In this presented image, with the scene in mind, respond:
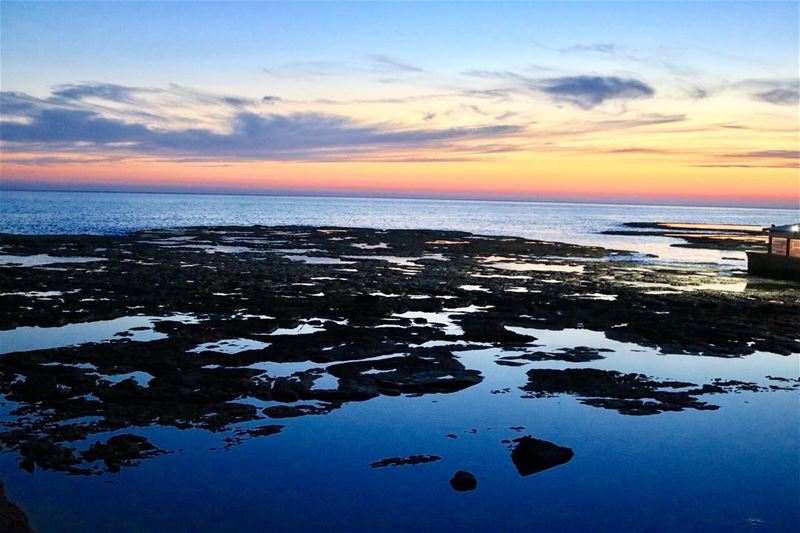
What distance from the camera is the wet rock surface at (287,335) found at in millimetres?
13070

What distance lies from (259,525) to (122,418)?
15.3 feet

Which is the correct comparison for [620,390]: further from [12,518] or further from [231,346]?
[12,518]

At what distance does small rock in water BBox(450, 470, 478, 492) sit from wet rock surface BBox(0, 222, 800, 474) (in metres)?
3.90

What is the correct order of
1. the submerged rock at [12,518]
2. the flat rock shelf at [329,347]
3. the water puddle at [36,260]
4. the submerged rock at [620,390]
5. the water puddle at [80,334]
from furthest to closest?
the water puddle at [36,260], the water puddle at [80,334], the submerged rock at [620,390], the flat rock shelf at [329,347], the submerged rock at [12,518]

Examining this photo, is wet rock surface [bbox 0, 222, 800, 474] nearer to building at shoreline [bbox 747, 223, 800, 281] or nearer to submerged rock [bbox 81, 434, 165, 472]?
submerged rock [bbox 81, 434, 165, 472]

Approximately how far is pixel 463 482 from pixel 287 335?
33.3 ft

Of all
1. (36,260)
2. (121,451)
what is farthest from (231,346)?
(36,260)

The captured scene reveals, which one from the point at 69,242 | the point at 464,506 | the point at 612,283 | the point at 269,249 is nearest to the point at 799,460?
the point at 464,506

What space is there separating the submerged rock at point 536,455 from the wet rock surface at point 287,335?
2950 millimetres

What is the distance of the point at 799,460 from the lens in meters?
12.0

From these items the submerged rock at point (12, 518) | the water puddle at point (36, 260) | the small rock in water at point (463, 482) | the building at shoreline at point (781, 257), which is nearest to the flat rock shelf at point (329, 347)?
the small rock in water at point (463, 482)

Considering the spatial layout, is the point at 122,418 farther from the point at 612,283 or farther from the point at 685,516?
the point at 612,283

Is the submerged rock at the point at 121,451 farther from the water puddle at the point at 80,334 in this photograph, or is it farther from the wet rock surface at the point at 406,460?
the water puddle at the point at 80,334

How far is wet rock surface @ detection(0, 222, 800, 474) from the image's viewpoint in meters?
13.1
